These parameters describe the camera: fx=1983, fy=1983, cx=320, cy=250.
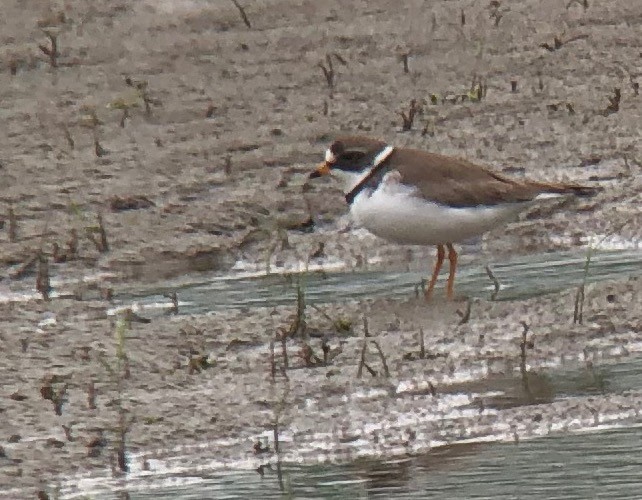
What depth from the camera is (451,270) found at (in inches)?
334

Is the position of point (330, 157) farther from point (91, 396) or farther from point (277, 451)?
point (277, 451)

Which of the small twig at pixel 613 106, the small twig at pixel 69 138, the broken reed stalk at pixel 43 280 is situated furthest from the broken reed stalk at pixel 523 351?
the small twig at pixel 69 138

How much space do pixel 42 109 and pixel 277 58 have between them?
5.16 ft

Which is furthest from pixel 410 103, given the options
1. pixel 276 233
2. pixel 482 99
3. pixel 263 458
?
pixel 263 458

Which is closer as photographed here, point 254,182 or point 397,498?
point 397,498

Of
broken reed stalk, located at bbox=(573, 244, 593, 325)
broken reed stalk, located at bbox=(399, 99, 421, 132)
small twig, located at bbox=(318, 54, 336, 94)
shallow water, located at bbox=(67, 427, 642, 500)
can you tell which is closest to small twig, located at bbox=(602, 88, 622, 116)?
broken reed stalk, located at bbox=(399, 99, 421, 132)

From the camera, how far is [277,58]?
468 inches

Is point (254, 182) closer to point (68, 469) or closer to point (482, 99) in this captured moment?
point (482, 99)

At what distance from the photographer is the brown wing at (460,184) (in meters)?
8.39

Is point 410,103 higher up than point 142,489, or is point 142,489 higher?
point 410,103

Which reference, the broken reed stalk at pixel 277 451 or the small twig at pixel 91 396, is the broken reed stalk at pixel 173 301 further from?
the broken reed stalk at pixel 277 451

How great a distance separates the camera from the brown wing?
8391mm

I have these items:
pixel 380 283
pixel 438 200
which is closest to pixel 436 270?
pixel 380 283

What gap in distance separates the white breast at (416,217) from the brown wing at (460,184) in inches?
1.4
